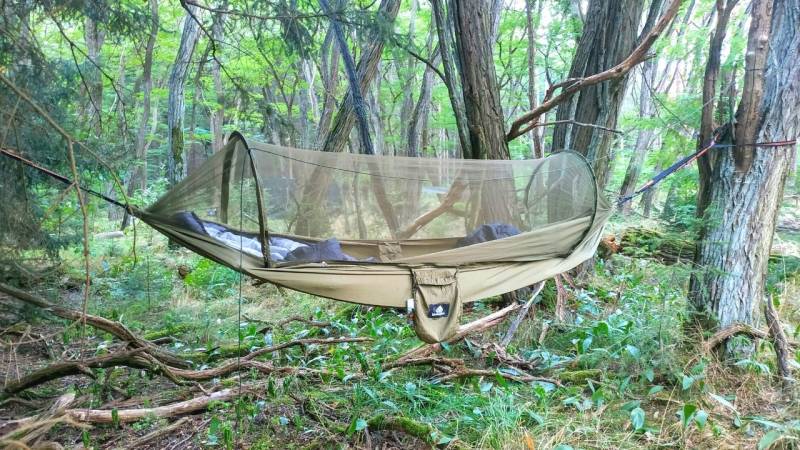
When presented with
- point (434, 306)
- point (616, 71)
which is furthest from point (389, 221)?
point (616, 71)

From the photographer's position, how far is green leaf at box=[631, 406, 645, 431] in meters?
1.82

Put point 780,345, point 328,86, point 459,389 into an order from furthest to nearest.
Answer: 1. point 328,86
2. point 459,389
3. point 780,345

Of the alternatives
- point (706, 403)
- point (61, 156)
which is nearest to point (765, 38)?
point (706, 403)

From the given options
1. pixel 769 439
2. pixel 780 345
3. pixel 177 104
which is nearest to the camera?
pixel 769 439

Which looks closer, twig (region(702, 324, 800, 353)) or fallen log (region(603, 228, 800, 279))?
twig (region(702, 324, 800, 353))

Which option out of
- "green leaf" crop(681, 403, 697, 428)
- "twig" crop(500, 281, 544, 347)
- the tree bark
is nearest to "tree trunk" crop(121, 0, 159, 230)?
"twig" crop(500, 281, 544, 347)

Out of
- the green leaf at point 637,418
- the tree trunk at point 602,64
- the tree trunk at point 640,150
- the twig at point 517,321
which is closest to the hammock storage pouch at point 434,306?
the green leaf at point 637,418

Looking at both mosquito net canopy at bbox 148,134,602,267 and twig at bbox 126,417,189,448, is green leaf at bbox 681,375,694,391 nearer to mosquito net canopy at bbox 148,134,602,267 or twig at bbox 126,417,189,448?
mosquito net canopy at bbox 148,134,602,267

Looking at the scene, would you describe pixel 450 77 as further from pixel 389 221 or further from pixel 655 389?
pixel 655 389

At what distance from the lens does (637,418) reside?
1837mm

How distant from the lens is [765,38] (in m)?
2.07

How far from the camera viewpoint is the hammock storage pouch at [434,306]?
192 cm

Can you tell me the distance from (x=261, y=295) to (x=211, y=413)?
2.12 meters

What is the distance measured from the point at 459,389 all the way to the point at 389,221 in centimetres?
77
